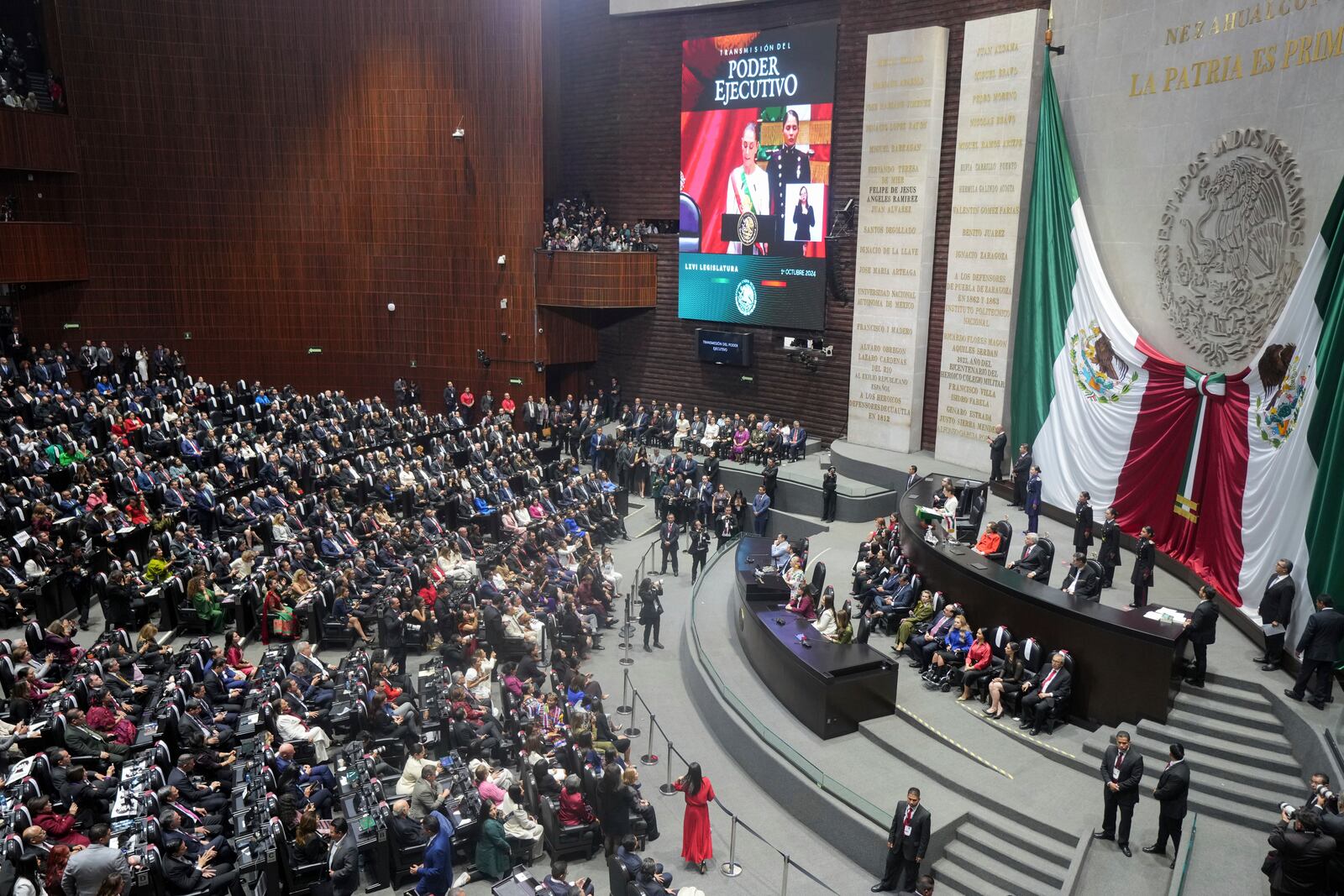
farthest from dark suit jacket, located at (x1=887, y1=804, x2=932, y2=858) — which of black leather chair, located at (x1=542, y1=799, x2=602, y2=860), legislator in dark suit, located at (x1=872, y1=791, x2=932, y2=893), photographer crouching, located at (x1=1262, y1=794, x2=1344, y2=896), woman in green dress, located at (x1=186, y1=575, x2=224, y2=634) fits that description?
woman in green dress, located at (x1=186, y1=575, x2=224, y2=634)

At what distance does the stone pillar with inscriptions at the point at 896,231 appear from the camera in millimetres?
21109

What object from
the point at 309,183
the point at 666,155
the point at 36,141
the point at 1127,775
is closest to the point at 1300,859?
the point at 1127,775

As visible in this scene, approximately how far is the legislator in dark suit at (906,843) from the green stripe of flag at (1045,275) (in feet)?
32.9

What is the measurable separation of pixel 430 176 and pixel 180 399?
8.62 m

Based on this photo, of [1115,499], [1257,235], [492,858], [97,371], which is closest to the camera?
[492,858]

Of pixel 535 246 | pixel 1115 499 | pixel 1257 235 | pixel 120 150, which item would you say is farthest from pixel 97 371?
pixel 1257 235

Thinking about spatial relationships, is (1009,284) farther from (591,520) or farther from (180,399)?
(180,399)

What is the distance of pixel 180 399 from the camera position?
2172 cm

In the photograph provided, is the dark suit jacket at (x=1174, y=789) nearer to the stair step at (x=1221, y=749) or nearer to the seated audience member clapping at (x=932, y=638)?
the stair step at (x=1221, y=749)

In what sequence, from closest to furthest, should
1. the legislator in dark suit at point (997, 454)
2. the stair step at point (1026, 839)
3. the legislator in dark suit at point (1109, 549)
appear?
the stair step at point (1026, 839), the legislator in dark suit at point (1109, 549), the legislator in dark suit at point (997, 454)

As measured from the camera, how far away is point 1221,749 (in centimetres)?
1068

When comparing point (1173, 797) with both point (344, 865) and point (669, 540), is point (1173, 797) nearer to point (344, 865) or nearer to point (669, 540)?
point (344, 865)

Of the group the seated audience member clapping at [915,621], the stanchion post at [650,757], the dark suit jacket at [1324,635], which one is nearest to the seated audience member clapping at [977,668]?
the seated audience member clapping at [915,621]

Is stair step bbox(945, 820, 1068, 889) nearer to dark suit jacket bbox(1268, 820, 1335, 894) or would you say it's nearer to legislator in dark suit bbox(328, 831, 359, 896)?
dark suit jacket bbox(1268, 820, 1335, 894)
